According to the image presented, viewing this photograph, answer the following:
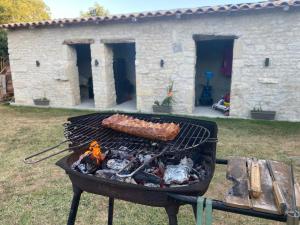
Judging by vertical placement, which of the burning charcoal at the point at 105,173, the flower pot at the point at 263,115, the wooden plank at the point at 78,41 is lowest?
the flower pot at the point at 263,115

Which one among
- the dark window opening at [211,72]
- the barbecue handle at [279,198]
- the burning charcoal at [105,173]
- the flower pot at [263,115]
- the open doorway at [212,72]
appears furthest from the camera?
the dark window opening at [211,72]

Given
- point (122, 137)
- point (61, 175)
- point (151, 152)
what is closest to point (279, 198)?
point (151, 152)

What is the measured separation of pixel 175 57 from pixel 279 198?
23.5 feet

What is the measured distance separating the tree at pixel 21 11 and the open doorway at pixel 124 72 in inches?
252

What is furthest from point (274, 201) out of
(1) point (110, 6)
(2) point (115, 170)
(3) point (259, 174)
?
(1) point (110, 6)

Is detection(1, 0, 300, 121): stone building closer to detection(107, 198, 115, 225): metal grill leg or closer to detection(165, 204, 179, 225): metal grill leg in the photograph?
detection(107, 198, 115, 225): metal grill leg

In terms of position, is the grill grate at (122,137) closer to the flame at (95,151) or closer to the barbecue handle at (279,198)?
the flame at (95,151)

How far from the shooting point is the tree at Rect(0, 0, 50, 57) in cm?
1755

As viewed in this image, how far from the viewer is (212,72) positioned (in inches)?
406

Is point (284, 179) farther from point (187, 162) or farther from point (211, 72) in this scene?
point (211, 72)

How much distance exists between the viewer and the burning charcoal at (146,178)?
2.05m

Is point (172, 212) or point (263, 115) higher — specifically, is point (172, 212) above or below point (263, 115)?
above

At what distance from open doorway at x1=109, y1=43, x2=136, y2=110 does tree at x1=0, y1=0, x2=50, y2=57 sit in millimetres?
6408

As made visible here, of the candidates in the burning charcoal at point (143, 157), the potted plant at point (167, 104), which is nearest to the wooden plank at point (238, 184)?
the burning charcoal at point (143, 157)
